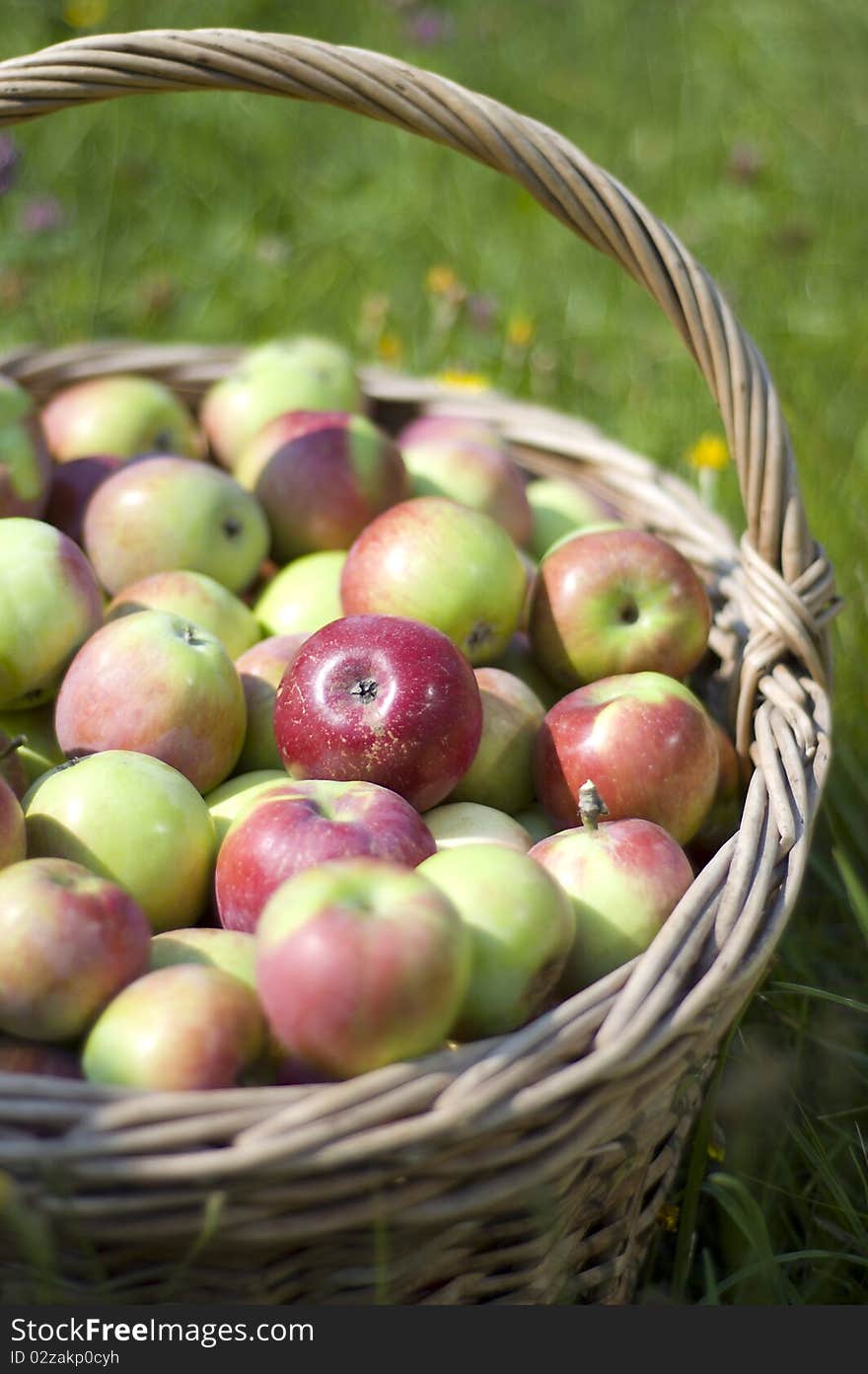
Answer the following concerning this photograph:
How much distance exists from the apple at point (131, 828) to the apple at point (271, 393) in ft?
3.59

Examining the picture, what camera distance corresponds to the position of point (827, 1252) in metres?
1.51

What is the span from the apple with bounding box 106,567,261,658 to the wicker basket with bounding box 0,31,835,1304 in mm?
688

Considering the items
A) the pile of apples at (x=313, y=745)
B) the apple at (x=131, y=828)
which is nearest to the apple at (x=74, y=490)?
the pile of apples at (x=313, y=745)

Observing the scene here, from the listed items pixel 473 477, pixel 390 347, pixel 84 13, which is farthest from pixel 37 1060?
pixel 84 13

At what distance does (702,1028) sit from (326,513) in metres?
1.24

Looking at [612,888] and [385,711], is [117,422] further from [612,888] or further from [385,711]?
[612,888]

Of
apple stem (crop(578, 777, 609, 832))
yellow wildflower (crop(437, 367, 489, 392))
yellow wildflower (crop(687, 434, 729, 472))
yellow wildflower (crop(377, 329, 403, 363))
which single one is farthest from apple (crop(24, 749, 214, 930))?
yellow wildflower (crop(377, 329, 403, 363))

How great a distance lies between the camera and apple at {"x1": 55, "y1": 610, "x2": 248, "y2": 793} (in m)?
1.72

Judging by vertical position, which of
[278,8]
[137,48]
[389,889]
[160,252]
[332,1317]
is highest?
[278,8]

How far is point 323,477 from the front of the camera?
7.38ft

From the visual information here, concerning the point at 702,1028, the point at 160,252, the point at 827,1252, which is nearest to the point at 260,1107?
the point at 702,1028

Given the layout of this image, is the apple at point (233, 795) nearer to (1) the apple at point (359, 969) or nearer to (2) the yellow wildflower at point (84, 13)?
(1) the apple at point (359, 969)

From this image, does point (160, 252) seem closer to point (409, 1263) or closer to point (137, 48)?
point (137, 48)

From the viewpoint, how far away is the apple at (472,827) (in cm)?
167
